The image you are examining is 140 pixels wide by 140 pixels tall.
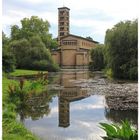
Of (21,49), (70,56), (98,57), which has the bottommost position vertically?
(98,57)

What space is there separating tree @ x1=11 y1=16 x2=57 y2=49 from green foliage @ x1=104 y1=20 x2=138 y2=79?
2231 cm

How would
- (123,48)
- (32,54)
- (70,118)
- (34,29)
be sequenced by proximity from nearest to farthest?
(70,118) → (123,48) → (32,54) → (34,29)

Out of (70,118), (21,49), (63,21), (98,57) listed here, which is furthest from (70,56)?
(70,118)

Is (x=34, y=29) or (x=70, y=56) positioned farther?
(x=70, y=56)

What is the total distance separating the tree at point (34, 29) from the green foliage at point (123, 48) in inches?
878

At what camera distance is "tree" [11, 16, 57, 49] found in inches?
1757

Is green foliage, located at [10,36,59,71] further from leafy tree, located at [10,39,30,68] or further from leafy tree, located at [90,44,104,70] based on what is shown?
leafy tree, located at [90,44,104,70]

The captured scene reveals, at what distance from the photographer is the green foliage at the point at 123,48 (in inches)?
874

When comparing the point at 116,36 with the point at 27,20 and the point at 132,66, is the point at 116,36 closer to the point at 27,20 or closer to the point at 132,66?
the point at 132,66

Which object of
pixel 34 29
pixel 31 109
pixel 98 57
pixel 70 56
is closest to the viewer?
pixel 31 109

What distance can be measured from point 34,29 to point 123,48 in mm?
25512

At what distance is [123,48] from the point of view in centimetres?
2292

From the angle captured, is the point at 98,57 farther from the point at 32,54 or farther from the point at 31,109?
the point at 31,109

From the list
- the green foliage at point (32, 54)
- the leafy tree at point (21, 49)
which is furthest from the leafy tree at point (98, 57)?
the leafy tree at point (21, 49)
